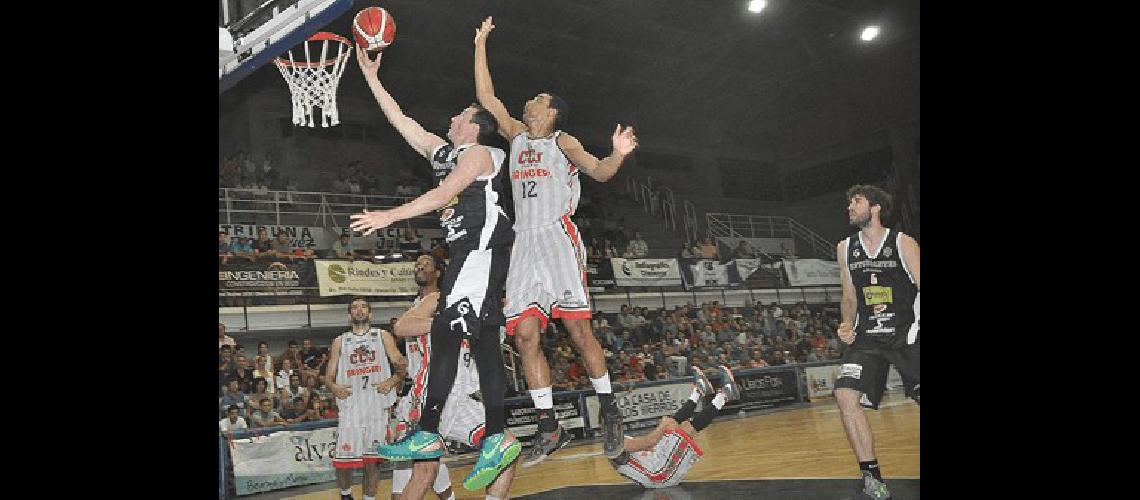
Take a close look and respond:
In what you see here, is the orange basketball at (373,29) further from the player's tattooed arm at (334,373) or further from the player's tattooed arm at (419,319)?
the player's tattooed arm at (334,373)

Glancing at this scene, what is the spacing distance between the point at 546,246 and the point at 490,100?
79 cm

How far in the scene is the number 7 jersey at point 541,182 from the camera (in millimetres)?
4340

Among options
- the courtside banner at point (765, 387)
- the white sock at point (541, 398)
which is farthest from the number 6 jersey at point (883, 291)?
the white sock at point (541, 398)

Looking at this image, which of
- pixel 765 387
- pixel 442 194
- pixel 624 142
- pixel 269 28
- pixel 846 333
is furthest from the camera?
pixel 765 387

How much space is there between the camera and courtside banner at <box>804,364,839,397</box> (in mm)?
4715

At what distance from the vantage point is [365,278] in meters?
4.49

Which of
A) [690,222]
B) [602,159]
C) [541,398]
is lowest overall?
[541,398]

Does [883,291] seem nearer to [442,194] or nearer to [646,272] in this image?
[646,272]

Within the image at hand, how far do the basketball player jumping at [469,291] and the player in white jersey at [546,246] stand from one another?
0.12m

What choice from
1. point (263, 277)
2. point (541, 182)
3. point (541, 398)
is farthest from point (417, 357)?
point (541, 182)

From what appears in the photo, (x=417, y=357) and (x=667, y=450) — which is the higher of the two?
(x=417, y=357)

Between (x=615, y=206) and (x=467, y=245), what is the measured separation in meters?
0.95
